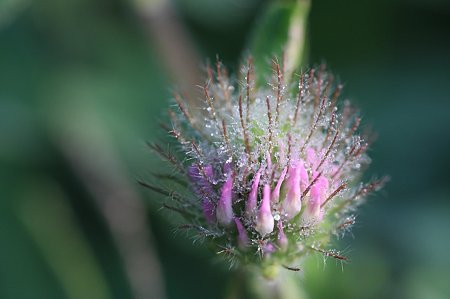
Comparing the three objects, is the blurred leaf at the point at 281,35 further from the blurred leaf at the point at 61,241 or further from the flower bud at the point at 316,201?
the blurred leaf at the point at 61,241

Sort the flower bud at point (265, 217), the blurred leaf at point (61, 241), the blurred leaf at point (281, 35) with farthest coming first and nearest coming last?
the blurred leaf at point (61, 241), the blurred leaf at point (281, 35), the flower bud at point (265, 217)

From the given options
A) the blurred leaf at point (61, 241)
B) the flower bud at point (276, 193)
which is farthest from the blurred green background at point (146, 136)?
the flower bud at point (276, 193)

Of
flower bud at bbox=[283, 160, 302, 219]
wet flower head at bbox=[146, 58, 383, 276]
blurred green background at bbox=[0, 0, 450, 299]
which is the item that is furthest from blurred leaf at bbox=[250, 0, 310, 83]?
blurred green background at bbox=[0, 0, 450, 299]

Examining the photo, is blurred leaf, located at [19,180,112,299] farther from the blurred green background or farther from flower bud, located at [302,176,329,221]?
flower bud, located at [302,176,329,221]

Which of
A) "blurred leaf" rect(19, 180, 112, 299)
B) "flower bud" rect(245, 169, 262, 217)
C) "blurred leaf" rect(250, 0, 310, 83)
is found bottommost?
"flower bud" rect(245, 169, 262, 217)

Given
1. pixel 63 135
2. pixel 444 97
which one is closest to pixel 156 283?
pixel 63 135

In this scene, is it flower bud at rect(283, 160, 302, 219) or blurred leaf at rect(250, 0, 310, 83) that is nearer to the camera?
flower bud at rect(283, 160, 302, 219)
